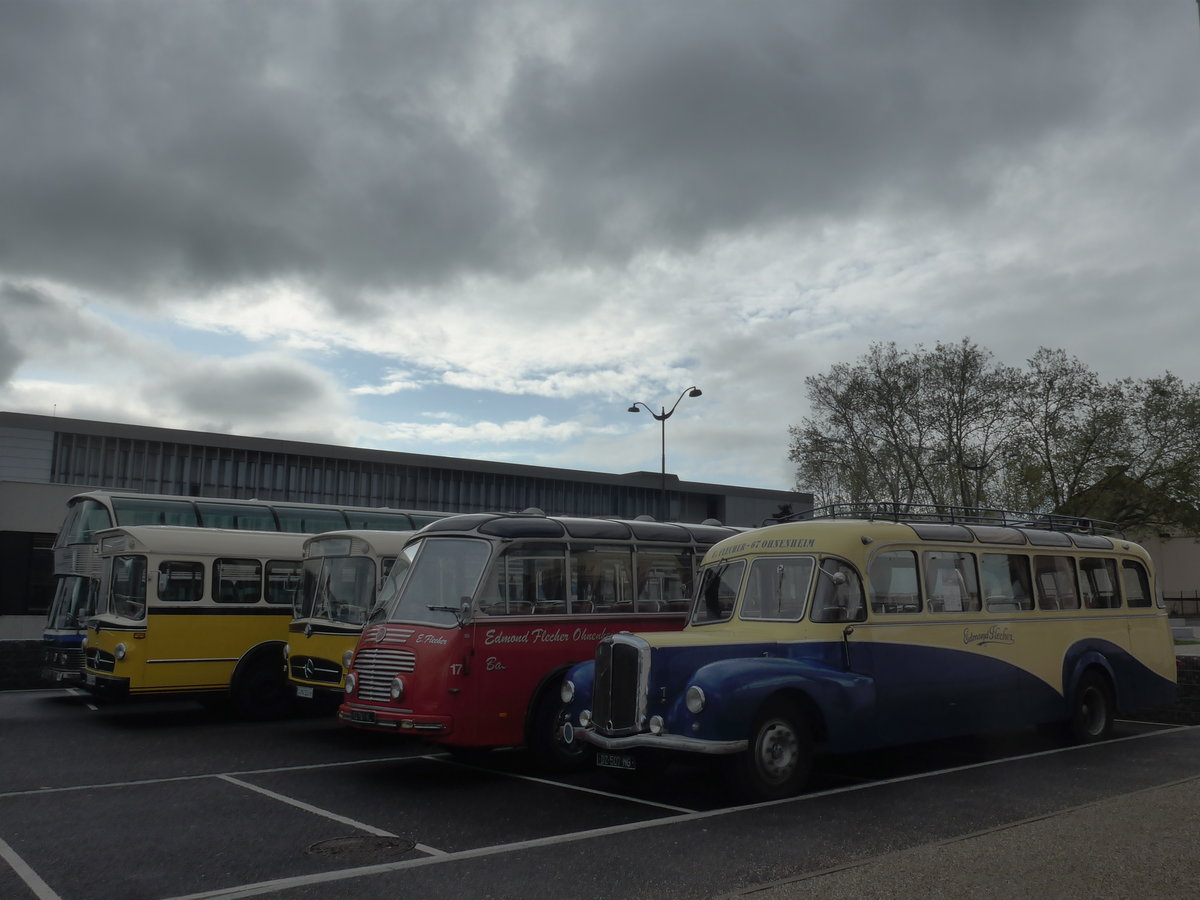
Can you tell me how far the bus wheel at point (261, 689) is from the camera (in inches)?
631

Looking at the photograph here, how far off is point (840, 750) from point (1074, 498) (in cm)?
3826

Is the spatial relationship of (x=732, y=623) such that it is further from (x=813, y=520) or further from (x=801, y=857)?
(x=801, y=857)

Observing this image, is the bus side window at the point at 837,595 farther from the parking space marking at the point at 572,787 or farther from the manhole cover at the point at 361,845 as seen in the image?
the manhole cover at the point at 361,845

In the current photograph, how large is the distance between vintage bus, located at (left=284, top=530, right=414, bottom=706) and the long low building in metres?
26.0

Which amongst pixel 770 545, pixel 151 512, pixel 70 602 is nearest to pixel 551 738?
pixel 770 545

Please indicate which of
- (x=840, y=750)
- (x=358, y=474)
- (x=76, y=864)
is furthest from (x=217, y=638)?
(x=358, y=474)

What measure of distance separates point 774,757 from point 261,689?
9.98m

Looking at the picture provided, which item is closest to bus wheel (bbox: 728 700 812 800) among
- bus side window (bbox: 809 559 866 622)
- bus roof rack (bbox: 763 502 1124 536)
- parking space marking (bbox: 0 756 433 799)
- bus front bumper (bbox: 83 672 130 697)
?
bus side window (bbox: 809 559 866 622)

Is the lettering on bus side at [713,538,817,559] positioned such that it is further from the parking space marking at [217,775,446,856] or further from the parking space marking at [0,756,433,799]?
the parking space marking at [217,775,446,856]

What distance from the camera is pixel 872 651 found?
33.8ft

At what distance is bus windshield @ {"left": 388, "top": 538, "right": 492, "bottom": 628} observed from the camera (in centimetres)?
1102

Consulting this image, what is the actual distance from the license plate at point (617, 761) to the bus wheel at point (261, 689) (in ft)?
28.2

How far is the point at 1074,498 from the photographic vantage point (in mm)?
43531

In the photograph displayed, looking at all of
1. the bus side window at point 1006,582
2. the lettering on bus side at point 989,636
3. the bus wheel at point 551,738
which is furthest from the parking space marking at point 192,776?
the bus side window at point 1006,582
